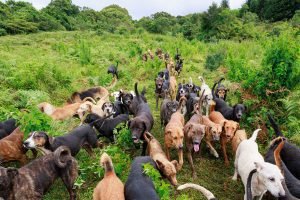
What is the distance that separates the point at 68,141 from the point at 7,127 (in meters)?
1.78

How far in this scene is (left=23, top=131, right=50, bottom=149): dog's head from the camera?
635 cm

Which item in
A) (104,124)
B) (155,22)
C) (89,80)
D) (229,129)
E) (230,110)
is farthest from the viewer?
(155,22)

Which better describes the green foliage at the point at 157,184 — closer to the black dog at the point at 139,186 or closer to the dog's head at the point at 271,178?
the black dog at the point at 139,186

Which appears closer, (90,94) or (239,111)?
(239,111)

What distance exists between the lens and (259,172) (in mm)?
5570

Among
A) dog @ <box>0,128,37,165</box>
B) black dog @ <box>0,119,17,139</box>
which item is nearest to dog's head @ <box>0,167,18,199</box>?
dog @ <box>0,128,37,165</box>

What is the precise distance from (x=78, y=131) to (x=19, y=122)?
4.35ft

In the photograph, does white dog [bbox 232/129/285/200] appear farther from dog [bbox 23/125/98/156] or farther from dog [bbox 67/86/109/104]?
dog [bbox 67/86/109/104]

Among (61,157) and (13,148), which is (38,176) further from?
(13,148)

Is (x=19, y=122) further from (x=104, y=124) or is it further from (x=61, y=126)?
(x=104, y=124)

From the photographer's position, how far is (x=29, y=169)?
18.6 ft

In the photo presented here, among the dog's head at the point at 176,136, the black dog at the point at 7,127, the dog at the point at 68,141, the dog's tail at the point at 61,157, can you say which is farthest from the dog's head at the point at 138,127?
the black dog at the point at 7,127

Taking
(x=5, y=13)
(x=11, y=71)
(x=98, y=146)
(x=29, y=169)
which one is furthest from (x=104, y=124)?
(x=5, y=13)

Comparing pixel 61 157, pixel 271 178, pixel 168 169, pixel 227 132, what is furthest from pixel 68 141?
pixel 271 178
